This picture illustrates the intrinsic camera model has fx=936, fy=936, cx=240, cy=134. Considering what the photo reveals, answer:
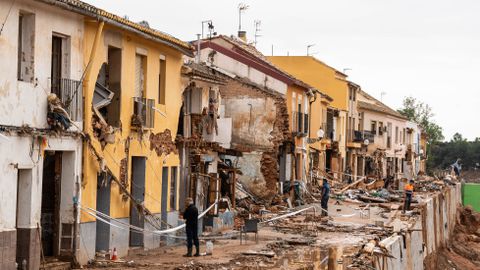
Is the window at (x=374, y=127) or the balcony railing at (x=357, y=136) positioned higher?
the window at (x=374, y=127)

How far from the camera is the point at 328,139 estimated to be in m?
62.2

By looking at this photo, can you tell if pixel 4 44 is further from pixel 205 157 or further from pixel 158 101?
pixel 205 157

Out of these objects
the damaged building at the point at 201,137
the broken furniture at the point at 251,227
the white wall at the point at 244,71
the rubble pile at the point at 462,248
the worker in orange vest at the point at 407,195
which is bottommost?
the rubble pile at the point at 462,248

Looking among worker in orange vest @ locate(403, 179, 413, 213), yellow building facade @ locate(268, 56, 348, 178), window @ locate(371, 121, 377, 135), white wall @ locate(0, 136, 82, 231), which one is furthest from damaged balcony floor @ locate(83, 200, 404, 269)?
window @ locate(371, 121, 377, 135)

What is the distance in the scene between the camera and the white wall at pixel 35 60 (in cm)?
1858

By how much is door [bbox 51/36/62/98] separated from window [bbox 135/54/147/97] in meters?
4.57

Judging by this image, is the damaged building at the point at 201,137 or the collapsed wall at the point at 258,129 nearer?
the damaged building at the point at 201,137

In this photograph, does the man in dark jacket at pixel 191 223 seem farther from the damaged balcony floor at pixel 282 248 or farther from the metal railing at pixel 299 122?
the metal railing at pixel 299 122

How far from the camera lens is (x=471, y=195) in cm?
8069

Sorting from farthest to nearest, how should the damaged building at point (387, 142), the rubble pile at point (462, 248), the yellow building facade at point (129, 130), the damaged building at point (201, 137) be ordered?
the damaged building at point (387, 142)
the rubble pile at point (462, 248)
the damaged building at point (201, 137)
the yellow building facade at point (129, 130)

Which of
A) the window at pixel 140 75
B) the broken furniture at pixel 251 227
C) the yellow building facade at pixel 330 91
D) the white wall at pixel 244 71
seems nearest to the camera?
the window at pixel 140 75

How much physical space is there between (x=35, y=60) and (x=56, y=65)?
131 cm

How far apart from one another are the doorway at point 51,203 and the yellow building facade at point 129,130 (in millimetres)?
698

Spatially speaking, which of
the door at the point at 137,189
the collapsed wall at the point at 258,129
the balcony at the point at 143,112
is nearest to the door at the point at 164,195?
the door at the point at 137,189
